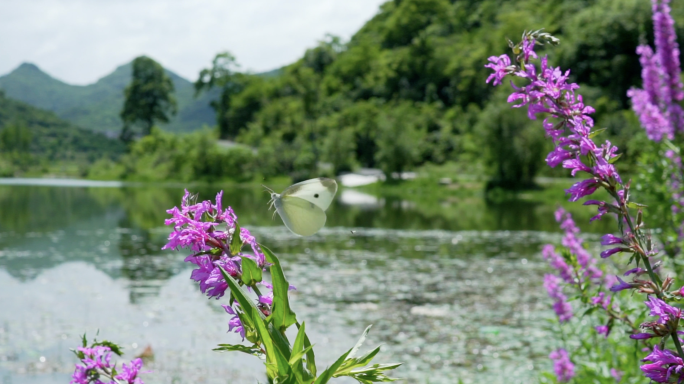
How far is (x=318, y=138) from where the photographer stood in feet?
196

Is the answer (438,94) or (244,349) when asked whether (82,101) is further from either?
(244,349)

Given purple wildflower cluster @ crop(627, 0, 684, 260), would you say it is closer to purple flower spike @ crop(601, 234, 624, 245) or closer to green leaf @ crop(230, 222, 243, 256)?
purple flower spike @ crop(601, 234, 624, 245)

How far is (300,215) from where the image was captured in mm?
1847

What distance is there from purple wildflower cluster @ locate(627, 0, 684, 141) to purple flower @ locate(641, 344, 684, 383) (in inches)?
203

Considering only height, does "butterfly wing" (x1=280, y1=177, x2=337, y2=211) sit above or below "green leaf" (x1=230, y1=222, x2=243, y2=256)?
above

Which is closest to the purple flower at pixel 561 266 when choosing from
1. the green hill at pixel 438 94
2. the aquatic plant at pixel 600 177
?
the aquatic plant at pixel 600 177

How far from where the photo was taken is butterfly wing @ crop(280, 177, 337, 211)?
177 cm

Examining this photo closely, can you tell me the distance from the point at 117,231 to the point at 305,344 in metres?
21.7

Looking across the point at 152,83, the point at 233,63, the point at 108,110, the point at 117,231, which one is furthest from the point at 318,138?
the point at 108,110

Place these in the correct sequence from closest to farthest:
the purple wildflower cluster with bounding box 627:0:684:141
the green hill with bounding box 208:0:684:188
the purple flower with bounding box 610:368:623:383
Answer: the purple flower with bounding box 610:368:623:383 < the purple wildflower cluster with bounding box 627:0:684:141 < the green hill with bounding box 208:0:684:188

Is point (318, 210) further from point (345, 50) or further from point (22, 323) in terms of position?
point (345, 50)

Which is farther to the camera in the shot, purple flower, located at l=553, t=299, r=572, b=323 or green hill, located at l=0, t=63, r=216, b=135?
green hill, located at l=0, t=63, r=216, b=135

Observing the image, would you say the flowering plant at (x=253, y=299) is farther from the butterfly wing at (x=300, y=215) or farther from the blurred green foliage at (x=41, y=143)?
the blurred green foliage at (x=41, y=143)

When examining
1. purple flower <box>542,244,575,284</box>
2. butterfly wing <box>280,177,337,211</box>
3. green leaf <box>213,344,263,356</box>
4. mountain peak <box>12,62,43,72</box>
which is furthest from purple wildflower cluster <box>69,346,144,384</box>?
mountain peak <box>12,62,43,72</box>
